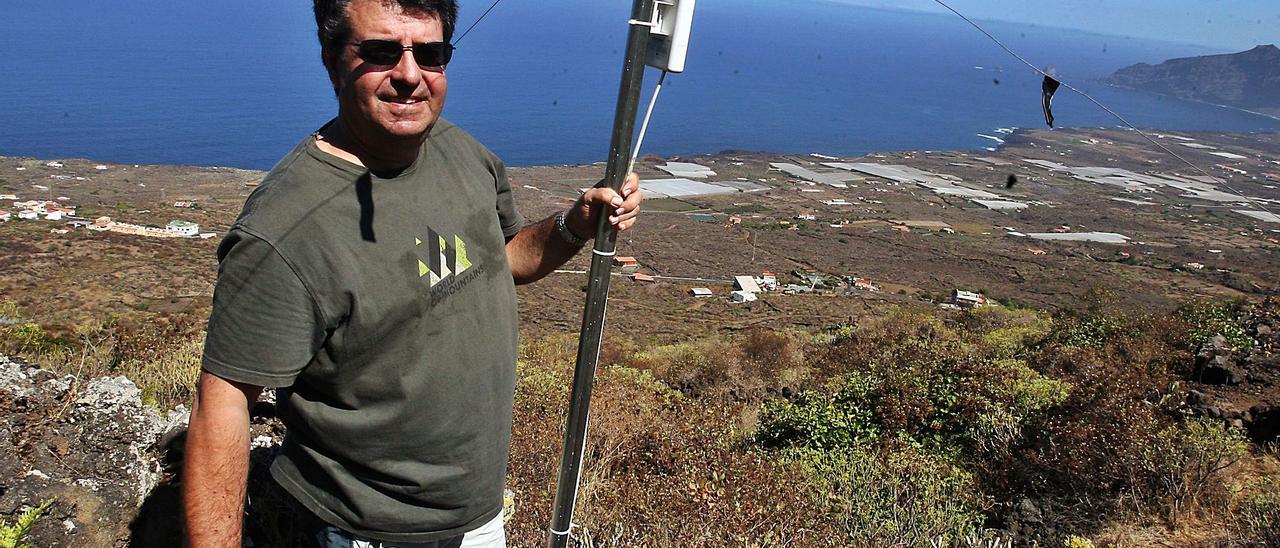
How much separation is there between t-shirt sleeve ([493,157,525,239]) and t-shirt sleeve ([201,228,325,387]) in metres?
0.67

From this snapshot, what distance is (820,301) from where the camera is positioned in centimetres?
2514

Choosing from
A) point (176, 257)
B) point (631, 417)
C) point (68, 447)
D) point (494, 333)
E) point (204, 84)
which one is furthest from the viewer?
point (204, 84)

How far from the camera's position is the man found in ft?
4.25

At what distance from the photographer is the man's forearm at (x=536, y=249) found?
6.59 feet

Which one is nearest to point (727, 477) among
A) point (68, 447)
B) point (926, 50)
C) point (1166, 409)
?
point (68, 447)

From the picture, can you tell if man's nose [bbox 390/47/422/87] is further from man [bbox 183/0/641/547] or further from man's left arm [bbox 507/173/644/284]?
man's left arm [bbox 507/173/644/284]

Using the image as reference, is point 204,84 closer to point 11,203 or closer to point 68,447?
point 11,203

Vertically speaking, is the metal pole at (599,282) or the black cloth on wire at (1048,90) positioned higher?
the black cloth on wire at (1048,90)

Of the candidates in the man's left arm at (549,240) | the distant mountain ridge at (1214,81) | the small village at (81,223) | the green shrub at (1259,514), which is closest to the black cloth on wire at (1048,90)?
the man's left arm at (549,240)

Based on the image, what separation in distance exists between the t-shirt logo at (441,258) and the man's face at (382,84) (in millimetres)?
186

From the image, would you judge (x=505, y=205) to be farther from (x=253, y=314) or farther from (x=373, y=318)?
(x=253, y=314)

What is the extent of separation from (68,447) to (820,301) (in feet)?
77.5

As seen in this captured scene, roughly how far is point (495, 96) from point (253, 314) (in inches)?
3364

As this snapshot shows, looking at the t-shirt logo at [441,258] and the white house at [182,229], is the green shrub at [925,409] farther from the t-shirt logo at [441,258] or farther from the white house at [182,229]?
the white house at [182,229]
